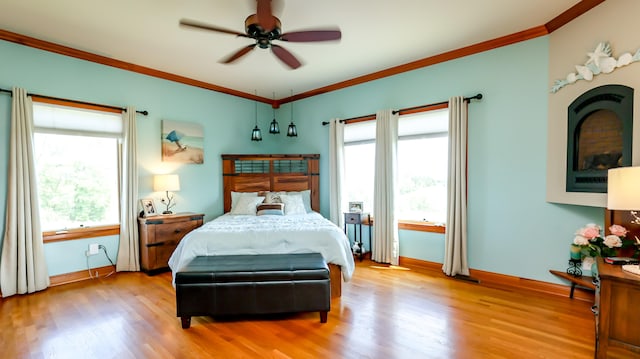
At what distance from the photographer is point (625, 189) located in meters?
2.03

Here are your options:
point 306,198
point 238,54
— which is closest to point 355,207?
point 306,198

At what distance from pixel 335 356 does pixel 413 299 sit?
4.37ft

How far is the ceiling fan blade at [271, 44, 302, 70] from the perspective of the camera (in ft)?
9.47

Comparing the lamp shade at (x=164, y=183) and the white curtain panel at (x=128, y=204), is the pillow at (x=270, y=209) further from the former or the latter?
the white curtain panel at (x=128, y=204)

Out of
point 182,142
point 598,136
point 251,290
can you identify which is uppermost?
point 182,142

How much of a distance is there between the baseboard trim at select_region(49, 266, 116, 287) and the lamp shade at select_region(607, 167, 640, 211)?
540cm

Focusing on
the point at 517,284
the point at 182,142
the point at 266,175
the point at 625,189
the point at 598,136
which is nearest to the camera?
the point at 625,189

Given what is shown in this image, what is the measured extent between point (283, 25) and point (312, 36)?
25.8 inches

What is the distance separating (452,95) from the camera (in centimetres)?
394

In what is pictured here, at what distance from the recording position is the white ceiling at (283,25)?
2789 mm

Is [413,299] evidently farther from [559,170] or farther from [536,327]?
[559,170]

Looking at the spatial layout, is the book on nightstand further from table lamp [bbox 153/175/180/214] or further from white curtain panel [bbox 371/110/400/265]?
table lamp [bbox 153/175/180/214]

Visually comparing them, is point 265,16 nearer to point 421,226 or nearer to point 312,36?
point 312,36

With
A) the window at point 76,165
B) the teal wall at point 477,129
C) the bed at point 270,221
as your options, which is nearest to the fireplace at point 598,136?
the teal wall at point 477,129
